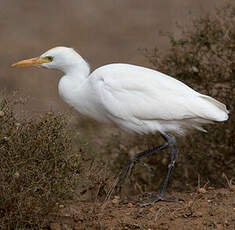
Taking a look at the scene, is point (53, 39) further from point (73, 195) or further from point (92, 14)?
point (73, 195)

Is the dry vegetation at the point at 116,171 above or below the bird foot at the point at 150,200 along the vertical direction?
above

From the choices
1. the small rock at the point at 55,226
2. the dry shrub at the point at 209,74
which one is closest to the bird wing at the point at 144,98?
the dry shrub at the point at 209,74

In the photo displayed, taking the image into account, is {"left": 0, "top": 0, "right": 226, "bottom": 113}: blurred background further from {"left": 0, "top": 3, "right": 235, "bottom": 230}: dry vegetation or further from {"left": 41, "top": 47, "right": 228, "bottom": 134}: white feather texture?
{"left": 41, "top": 47, "right": 228, "bottom": 134}: white feather texture

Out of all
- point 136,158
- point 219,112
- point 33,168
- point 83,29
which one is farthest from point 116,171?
point 83,29

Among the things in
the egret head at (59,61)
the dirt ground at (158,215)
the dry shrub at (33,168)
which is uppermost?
the egret head at (59,61)

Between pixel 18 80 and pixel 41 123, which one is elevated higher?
pixel 41 123

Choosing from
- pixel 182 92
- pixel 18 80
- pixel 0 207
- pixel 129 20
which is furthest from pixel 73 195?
pixel 129 20

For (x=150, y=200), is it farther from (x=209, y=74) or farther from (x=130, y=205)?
(x=209, y=74)

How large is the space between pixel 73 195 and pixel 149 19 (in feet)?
40.1

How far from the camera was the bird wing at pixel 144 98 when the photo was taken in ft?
16.3

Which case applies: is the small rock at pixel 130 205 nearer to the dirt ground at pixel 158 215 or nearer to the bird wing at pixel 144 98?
the dirt ground at pixel 158 215

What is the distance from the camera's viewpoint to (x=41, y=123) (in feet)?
13.5

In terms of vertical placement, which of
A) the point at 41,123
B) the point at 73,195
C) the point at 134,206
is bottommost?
the point at 134,206

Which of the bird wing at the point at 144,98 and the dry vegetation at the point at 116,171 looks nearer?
the dry vegetation at the point at 116,171
